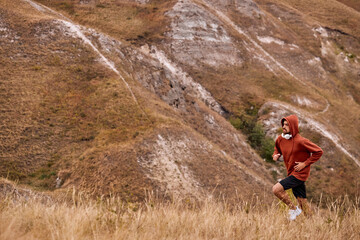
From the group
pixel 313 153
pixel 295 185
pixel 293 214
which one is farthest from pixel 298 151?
pixel 293 214

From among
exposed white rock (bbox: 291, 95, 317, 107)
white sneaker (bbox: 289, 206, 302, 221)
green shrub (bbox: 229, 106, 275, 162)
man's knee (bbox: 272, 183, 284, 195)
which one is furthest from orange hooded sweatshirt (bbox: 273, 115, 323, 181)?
exposed white rock (bbox: 291, 95, 317, 107)

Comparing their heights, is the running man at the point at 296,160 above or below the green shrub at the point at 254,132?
above

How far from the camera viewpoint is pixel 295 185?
6.89 m

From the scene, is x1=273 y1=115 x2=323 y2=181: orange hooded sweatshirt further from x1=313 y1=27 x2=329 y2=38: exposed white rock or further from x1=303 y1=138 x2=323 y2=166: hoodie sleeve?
x1=313 y1=27 x2=329 y2=38: exposed white rock

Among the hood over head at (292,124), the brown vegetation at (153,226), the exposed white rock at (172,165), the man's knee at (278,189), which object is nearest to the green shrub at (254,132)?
the exposed white rock at (172,165)

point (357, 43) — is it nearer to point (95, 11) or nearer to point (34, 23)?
point (95, 11)

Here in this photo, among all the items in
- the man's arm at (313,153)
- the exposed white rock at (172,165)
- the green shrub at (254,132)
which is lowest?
the green shrub at (254,132)

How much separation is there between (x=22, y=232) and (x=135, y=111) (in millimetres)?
22002

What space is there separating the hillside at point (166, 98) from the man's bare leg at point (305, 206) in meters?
3.31

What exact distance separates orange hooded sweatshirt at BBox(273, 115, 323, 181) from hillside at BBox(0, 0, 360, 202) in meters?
3.35

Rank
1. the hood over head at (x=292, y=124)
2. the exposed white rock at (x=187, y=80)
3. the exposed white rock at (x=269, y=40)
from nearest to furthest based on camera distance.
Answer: the hood over head at (x=292, y=124) < the exposed white rock at (x=187, y=80) < the exposed white rock at (x=269, y=40)

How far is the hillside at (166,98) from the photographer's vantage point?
21078 millimetres

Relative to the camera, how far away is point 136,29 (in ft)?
159

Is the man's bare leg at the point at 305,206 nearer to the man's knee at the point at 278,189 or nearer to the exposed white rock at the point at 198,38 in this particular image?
the man's knee at the point at 278,189
